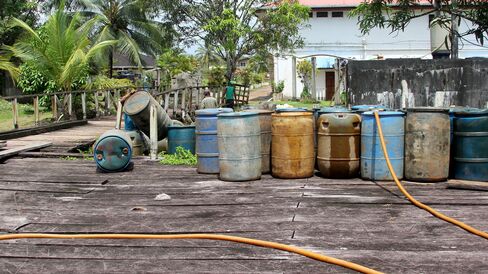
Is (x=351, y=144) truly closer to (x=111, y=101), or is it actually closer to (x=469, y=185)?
(x=469, y=185)

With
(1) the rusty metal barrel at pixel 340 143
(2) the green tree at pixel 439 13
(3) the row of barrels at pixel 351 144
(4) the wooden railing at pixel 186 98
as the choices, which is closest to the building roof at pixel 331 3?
(4) the wooden railing at pixel 186 98

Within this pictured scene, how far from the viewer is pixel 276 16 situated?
22.9 m

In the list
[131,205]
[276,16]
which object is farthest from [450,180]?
[276,16]

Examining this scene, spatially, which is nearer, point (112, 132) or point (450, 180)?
point (450, 180)

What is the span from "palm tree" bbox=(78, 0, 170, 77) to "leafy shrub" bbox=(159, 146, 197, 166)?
20.9m

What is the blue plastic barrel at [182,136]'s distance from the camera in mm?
9203

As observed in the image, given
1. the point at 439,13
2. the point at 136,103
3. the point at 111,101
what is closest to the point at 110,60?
the point at 111,101

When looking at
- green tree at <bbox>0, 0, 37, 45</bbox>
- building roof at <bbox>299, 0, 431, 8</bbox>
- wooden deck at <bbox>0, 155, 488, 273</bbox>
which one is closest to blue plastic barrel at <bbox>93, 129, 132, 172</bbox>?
wooden deck at <bbox>0, 155, 488, 273</bbox>

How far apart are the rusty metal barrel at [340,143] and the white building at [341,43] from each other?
86.9ft

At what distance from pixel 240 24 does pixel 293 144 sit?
57.7 feet

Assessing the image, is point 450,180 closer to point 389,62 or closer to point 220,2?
point 389,62

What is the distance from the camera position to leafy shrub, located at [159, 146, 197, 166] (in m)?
8.54

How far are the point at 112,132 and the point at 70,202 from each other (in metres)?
2.01

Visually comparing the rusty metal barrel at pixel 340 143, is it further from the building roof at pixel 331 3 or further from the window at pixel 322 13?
the window at pixel 322 13
